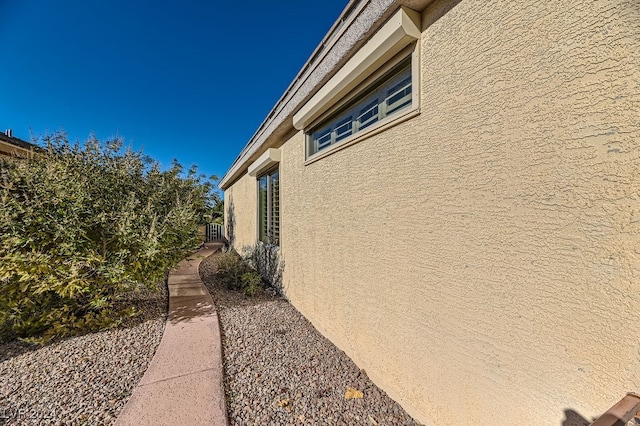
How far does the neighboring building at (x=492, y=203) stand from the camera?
1.51 meters

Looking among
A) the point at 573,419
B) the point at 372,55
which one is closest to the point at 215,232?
the point at 372,55

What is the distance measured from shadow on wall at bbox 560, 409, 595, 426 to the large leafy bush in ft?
18.1

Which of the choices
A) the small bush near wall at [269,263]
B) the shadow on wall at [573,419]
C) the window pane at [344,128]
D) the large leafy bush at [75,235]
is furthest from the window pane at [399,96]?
the small bush near wall at [269,263]

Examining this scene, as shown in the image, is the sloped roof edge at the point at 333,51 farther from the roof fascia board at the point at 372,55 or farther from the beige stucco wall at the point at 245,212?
the beige stucco wall at the point at 245,212

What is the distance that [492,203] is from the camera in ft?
6.84

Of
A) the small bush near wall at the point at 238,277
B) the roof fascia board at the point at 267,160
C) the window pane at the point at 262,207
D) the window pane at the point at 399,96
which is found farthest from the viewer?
the window pane at the point at 262,207

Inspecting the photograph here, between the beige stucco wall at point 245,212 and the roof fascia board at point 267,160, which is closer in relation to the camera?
the roof fascia board at point 267,160

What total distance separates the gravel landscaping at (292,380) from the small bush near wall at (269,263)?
1.78 m

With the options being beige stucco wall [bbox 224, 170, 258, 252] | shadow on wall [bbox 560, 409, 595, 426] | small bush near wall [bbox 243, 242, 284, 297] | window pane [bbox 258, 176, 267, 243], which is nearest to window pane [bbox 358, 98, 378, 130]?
shadow on wall [bbox 560, 409, 595, 426]

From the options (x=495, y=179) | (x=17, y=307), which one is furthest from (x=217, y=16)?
(x=495, y=179)

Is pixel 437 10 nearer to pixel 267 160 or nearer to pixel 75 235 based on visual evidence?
pixel 267 160

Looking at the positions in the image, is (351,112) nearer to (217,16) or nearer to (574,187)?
(574,187)

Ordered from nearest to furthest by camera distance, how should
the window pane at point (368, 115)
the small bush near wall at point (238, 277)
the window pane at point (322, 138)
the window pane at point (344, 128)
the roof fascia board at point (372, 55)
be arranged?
the roof fascia board at point (372, 55), the window pane at point (368, 115), the window pane at point (344, 128), the window pane at point (322, 138), the small bush near wall at point (238, 277)

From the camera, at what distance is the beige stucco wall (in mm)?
9883
